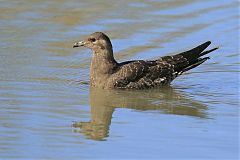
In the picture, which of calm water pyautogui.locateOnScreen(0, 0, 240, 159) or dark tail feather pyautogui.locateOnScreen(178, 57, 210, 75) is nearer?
calm water pyautogui.locateOnScreen(0, 0, 240, 159)

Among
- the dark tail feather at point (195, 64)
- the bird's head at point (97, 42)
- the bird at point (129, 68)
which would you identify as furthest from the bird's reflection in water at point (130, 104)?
the bird's head at point (97, 42)

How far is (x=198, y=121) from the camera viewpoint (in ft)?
36.7

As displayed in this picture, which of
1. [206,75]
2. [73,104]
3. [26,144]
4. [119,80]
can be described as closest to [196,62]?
[206,75]

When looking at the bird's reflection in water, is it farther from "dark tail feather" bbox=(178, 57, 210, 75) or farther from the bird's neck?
"dark tail feather" bbox=(178, 57, 210, 75)

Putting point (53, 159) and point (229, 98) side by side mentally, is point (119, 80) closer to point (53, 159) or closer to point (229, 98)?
point (229, 98)

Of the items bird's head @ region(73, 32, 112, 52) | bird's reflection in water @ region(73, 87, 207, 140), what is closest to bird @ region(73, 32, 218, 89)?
bird's head @ region(73, 32, 112, 52)

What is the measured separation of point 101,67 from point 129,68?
1.38 feet

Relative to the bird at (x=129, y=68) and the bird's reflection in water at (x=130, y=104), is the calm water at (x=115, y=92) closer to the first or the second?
the bird's reflection in water at (x=130, y=104)

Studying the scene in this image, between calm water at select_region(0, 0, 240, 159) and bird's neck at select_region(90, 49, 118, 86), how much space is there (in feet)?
0.72

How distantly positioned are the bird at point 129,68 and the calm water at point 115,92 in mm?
194

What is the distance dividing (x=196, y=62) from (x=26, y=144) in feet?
15.4

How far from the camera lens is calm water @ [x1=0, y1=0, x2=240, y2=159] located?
9.99m

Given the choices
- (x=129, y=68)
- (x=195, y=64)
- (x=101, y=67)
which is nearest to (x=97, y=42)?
(x=101, y=67)

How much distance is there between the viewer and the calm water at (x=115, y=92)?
999cm
